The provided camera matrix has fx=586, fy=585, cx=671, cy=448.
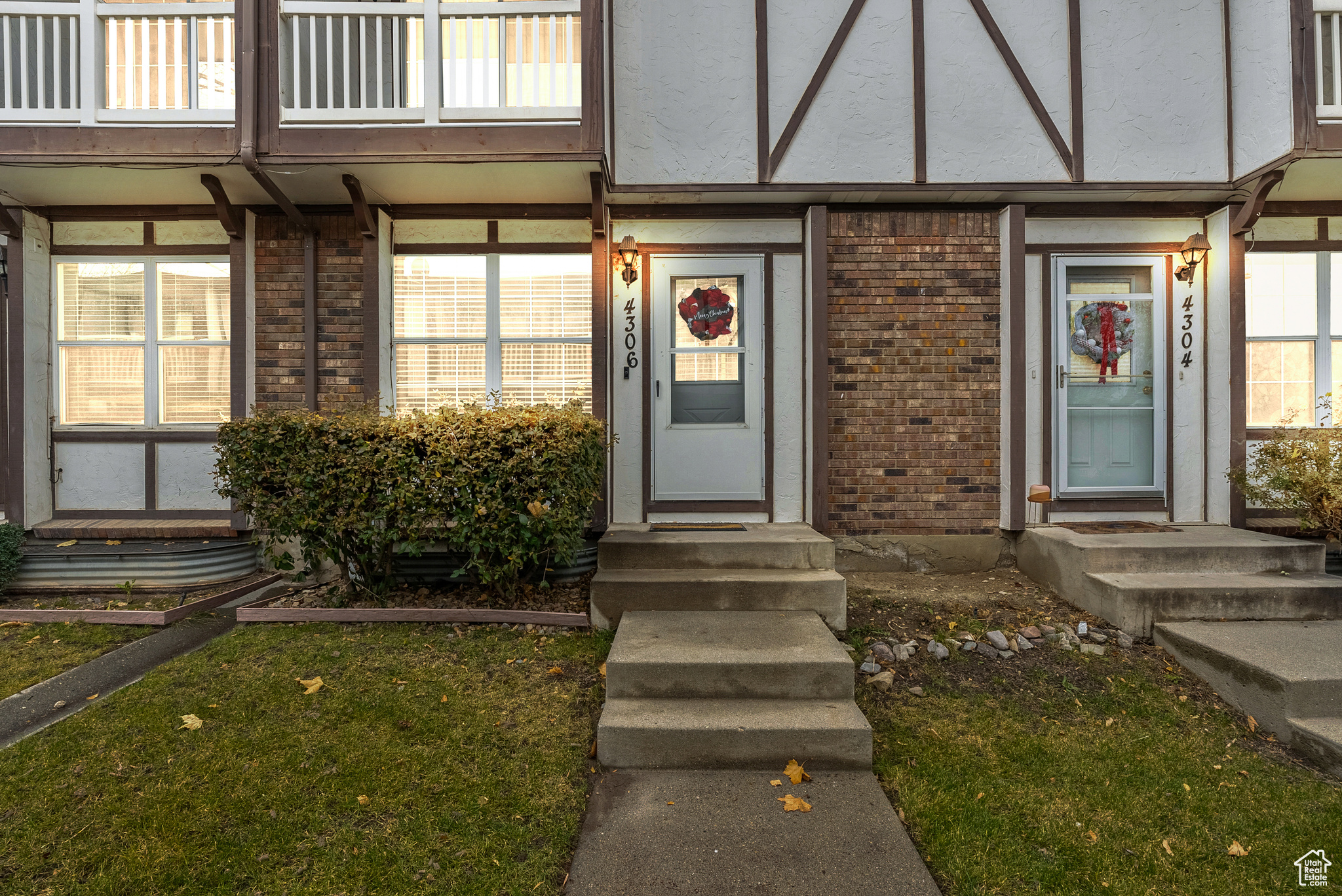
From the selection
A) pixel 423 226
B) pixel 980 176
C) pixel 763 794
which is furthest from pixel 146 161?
pixel 980 176

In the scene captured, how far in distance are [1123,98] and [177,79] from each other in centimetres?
777

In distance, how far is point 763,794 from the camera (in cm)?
246

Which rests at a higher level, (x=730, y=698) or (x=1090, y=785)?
(x=730, y=698)

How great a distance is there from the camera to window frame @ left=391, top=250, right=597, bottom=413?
5.32m

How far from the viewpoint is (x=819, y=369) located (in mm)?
4957

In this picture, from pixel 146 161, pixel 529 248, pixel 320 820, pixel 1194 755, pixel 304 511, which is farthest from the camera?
pixel 529 248

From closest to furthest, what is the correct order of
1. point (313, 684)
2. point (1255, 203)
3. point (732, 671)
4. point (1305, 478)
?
point (732, 671)
point (313, 684)
point (1305, 478)
point (1255, 203)

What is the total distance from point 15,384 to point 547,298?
15.1 feet

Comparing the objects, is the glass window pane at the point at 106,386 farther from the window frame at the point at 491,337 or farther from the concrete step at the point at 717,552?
the concrete step at the point at 717,552

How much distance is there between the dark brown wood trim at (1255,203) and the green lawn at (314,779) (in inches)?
248

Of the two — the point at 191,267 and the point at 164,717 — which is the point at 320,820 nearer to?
the point at 164,717


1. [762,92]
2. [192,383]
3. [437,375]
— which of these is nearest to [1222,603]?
[762,92]

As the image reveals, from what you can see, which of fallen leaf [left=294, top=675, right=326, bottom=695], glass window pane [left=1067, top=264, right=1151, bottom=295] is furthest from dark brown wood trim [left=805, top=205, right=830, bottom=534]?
fallen leaf [left=294, top=675, right=326, bottom=695]

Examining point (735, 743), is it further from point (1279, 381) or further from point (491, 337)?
point (1279, 381)
